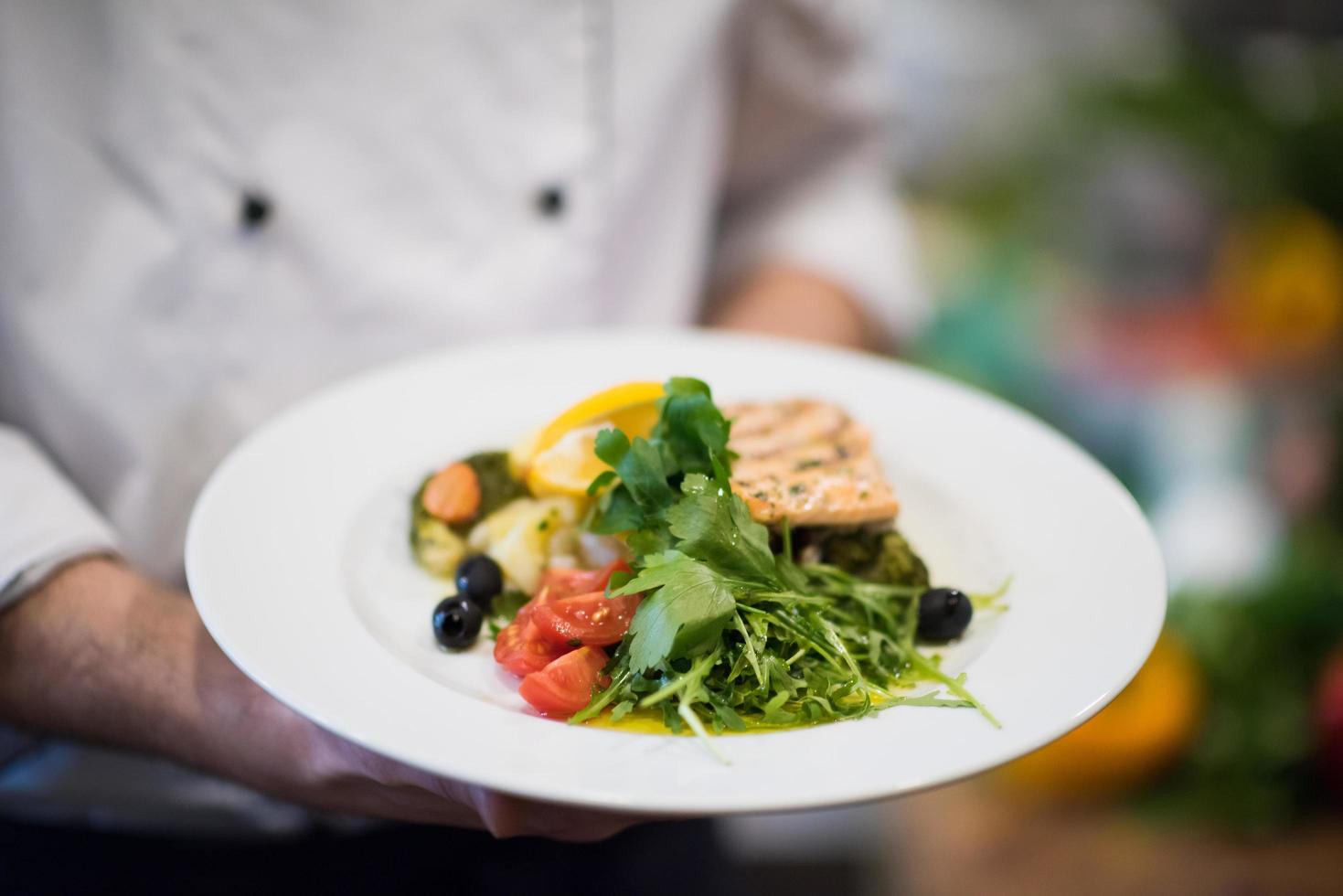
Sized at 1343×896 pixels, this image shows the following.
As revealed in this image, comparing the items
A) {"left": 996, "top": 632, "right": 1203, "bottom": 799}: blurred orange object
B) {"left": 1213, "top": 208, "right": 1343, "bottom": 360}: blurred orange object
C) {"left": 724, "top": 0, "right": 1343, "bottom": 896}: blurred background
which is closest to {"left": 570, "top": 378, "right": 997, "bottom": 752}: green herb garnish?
{"left": 996, "top": 632, "right": 1203, "bottom": 799}: blurred orange object

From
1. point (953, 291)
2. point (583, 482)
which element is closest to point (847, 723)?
point (583, 482)

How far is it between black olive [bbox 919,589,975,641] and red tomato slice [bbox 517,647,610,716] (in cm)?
47

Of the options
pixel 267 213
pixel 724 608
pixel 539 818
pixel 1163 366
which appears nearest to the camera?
pixel 539 818

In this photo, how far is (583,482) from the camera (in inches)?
58.4

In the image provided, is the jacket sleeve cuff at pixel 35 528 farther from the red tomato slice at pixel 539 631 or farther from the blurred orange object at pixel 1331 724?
the blurred orange object at pixel 1331 724

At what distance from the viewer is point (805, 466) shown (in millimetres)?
1533

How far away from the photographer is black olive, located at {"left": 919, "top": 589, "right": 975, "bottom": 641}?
4.40 feet

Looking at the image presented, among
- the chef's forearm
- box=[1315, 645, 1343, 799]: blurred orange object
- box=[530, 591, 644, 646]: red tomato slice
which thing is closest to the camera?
box=[530, 591, 644, 646]: red tomato slice

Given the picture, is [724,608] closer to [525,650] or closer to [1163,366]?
[525,650]

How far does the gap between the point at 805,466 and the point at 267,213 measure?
3.63ft

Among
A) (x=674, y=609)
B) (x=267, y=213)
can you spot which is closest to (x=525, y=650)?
(x=674, y=609)

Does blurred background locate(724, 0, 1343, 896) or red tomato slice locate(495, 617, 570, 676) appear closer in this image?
red tomato slice locate(495, 617, 570, 676)

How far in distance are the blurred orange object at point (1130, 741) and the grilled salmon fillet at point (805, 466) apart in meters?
1.38

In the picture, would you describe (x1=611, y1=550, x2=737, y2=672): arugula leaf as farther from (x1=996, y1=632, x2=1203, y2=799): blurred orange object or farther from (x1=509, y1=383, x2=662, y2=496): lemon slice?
(x1=996, y1=632, x2=1203, y2=799): blurred orange object
